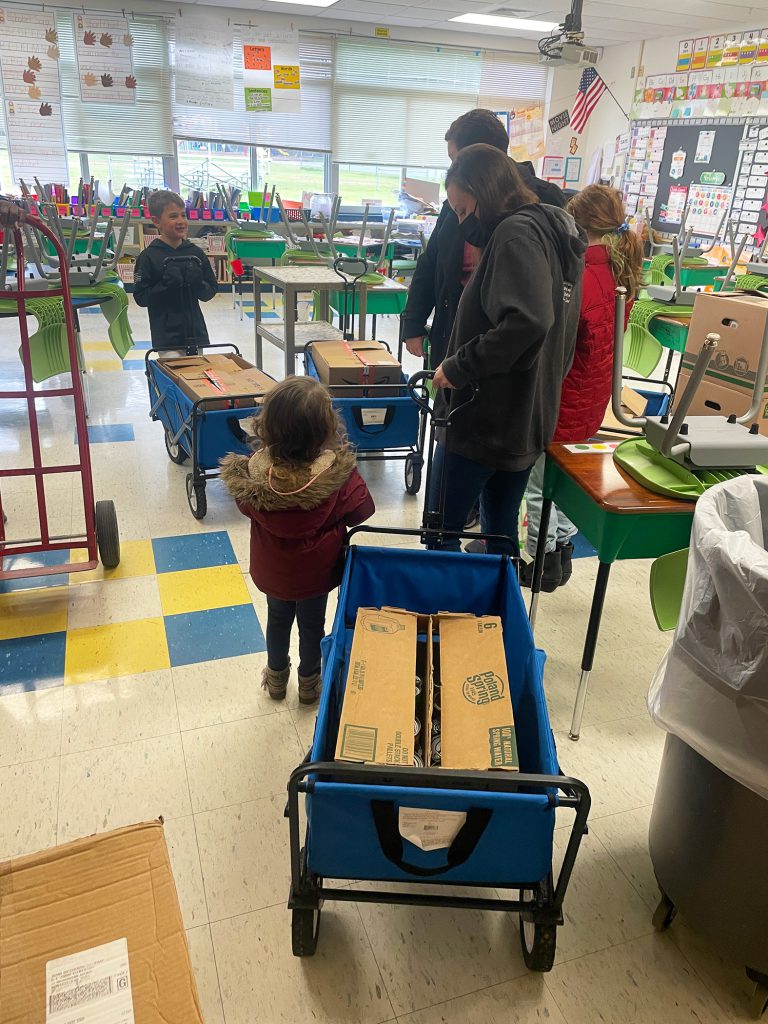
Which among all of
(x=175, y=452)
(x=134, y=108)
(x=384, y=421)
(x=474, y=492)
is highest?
(x=134, y=108)

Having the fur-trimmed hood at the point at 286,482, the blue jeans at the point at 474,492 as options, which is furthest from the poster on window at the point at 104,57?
the fur-trimmed hood at the point at 286,482

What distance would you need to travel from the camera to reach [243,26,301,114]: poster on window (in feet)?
26.5

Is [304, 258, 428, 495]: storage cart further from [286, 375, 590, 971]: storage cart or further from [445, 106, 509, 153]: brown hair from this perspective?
[286, 375, 590, 971]: storage cart

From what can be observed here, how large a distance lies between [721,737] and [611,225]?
1624mm

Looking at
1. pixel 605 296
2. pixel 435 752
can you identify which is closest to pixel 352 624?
pixel 435 752

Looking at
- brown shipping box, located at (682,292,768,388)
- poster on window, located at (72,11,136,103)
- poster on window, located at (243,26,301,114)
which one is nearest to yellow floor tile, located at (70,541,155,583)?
brown shipping box, located at (682,292,768,388)

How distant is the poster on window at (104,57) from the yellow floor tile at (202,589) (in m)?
7.34

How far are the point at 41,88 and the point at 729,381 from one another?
314 inches

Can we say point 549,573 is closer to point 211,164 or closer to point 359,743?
point 359,743

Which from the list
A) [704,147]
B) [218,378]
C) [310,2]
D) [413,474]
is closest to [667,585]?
[413,474]

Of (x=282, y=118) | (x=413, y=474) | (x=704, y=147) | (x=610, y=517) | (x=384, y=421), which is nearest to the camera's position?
(x=610, y=517)

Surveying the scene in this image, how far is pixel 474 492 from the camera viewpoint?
202cm

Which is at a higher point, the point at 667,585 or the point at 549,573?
the point at 667,585

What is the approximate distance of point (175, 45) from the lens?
7.80 m
